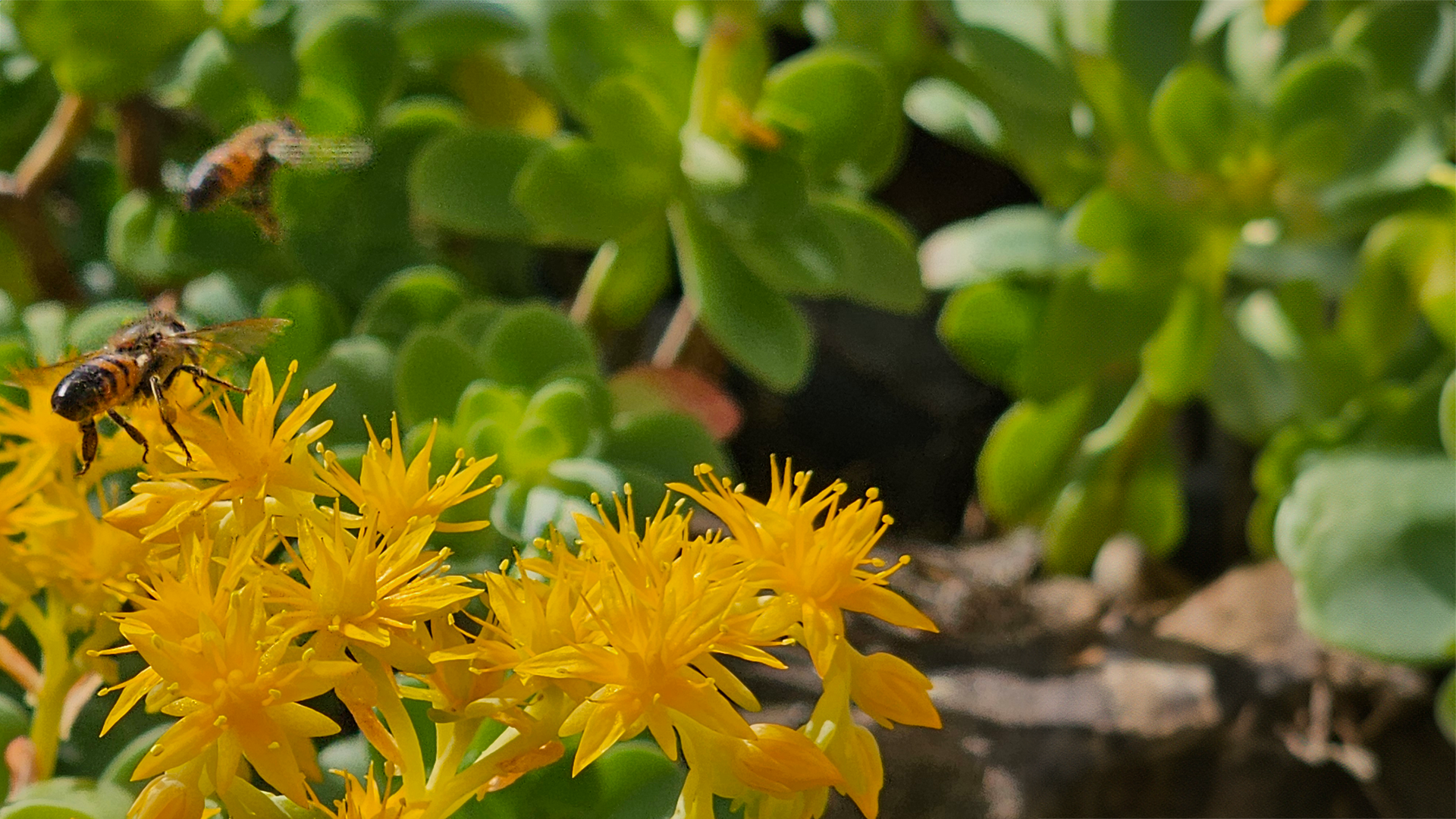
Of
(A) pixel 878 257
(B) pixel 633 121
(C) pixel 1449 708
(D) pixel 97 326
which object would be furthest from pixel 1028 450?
(D) pixel 97 326

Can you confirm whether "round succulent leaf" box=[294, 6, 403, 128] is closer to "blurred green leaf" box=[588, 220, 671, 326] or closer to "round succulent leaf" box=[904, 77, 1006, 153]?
"blurred green leaf" box=[588, 220, 671, 326]

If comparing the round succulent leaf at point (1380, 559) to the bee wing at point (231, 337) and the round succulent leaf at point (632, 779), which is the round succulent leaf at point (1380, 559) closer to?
the round succulent leaf at point (632, 779)

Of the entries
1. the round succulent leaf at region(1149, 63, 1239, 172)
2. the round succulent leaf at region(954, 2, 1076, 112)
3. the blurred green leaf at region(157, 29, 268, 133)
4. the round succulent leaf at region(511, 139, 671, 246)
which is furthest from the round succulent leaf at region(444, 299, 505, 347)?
the round succulent leaf at region(1149, 63, 1239, 172)

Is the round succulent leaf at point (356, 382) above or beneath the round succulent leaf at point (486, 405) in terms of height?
above

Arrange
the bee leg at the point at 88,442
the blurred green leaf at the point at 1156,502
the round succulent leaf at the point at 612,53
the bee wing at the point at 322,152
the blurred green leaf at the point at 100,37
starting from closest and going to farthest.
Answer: the bee leg at the point at 88,442 → the bee wing at the point at 322,152 → the blurred green leaf at the point at 100,37 → the round succulent leaf at the point at 612,53 → the blurred green leaf at the point at 1156,502

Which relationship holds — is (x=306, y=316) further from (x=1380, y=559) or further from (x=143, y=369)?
(x=1380, y=559)

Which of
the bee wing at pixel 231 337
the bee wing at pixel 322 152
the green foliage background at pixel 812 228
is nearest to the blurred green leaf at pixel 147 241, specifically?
the green foliage background at pixel 812 228
